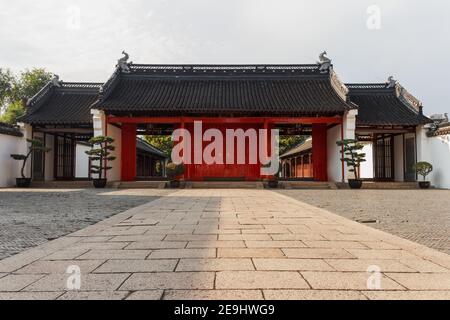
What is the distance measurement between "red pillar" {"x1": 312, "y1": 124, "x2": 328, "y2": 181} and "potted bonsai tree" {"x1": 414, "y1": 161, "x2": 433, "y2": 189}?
457 centimetres

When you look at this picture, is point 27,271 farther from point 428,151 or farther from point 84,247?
point 428,151

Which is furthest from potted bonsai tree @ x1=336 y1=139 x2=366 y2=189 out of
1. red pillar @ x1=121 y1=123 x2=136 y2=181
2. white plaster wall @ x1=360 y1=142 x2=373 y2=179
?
red pillar @ x1=121 y1=123 x2=136 y2=181

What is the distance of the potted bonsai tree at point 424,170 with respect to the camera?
16812mm

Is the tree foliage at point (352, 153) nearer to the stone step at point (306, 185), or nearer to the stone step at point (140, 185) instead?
the stone step at point (306, 185)

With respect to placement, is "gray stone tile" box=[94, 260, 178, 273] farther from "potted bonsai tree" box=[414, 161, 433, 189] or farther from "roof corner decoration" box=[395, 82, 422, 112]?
"roof corner decoration" box=[395, 82, 422, 112]

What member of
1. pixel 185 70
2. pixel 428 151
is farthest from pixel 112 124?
pixel 428 151

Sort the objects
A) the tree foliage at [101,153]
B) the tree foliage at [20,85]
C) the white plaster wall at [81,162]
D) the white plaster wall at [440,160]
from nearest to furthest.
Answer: the tree foliage at [101,153] → the white plaster wall at [440,160] → the white plaster wall at [81,162] → the tree foliage at [20,85]

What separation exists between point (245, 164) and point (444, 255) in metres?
16.1

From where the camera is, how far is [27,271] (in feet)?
9.07

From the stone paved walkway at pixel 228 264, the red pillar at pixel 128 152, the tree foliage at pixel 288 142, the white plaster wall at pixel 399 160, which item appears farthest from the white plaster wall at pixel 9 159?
the tree foliage at pixel 288 142

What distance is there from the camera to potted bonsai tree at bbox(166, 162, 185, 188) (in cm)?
1656

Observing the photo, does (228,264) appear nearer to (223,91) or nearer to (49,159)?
(223,91)

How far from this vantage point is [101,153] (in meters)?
16.4

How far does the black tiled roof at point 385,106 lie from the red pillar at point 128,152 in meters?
12.1
